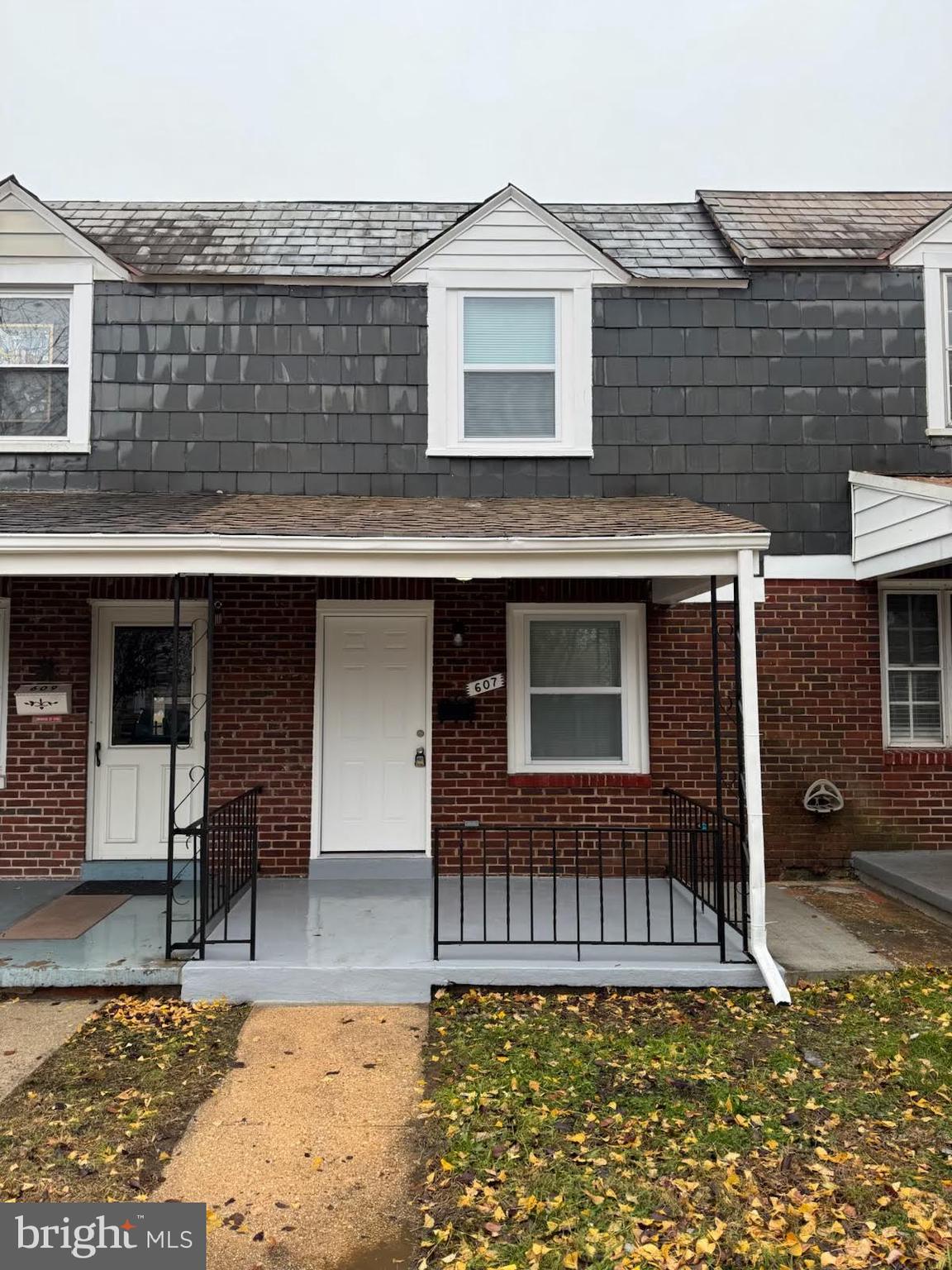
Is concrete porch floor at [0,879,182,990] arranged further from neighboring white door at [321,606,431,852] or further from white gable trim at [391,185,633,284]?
white gable trim at [391,185,633,284]

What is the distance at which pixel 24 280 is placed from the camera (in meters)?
7.21

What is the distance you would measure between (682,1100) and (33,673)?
6.13 metres

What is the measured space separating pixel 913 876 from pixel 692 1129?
13.2ft

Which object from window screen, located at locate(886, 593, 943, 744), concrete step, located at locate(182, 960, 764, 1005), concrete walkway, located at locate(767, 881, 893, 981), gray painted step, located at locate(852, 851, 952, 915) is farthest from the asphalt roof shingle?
concrete step, located at locate(182, 960, 764, 1005)

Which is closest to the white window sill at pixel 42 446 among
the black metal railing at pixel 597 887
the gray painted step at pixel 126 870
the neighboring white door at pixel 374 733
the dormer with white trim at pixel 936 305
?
the neighboring white door at pixel 374 733

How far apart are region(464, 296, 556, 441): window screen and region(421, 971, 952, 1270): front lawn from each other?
487cm

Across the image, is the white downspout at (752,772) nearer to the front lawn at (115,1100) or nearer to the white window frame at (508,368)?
the white window frame at (508,368)

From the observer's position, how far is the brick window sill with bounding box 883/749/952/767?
7.08 meters

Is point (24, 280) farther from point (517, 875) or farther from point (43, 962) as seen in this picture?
Result: point (517, 875)

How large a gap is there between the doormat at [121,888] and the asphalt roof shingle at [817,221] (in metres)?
7.84

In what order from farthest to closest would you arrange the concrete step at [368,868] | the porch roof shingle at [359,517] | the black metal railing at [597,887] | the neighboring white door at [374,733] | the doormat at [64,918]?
1. the neighboring white door at [374,733]
2. the concrete step at [368,868]
3. the doormat at [64,918]
4. the porch roof shingle at [359,517]
5. the black metal railing at [597,887]

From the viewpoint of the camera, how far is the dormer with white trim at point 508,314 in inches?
287

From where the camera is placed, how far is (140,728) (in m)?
6.99

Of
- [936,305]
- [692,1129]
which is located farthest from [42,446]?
[936,305]
